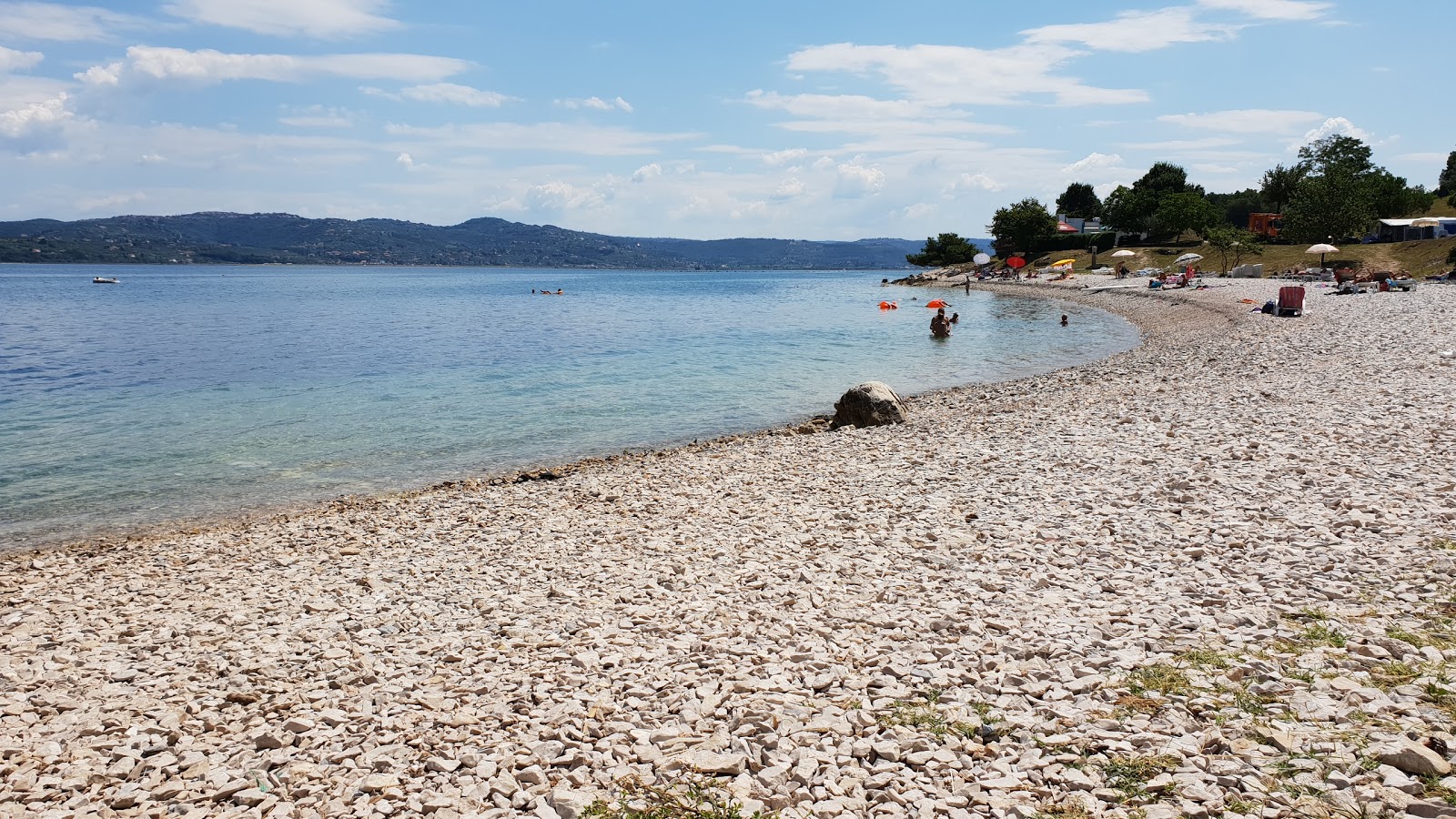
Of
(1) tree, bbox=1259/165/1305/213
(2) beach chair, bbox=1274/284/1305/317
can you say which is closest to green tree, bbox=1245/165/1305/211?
(1) tree, bbox=1259/165/1305/213

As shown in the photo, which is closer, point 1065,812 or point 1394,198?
point 1065,812

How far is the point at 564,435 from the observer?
2262 cm

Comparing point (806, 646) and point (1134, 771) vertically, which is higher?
point (1134, 771)

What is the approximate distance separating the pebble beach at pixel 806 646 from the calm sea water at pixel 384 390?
4347mm

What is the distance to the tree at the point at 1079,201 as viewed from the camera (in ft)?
479

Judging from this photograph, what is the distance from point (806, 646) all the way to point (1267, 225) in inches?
4846

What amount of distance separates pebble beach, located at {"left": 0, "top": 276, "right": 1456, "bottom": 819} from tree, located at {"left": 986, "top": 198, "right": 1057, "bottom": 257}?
120 m

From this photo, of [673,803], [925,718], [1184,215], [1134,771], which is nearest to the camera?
[1134,771]

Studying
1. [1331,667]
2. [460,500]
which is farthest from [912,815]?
[460,500]

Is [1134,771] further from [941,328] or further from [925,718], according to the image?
[941,328]

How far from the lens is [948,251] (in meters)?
146

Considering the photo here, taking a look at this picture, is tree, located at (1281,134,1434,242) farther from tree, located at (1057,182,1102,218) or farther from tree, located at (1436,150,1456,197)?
tree, located at (1057,182,1102,218)

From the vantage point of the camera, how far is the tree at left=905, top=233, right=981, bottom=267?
14462 cm

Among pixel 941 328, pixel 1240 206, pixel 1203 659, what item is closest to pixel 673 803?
pixel 1203 659
